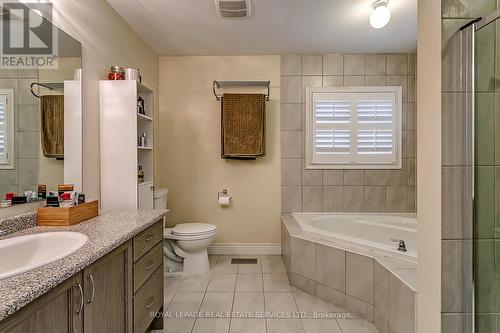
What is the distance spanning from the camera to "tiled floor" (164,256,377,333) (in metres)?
1.82

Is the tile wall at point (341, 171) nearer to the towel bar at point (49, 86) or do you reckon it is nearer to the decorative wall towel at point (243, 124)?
the decorative wall towel at point (243, 124)

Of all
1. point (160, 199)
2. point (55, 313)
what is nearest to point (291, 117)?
point (160, 199)

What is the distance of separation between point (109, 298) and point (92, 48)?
1.69 m

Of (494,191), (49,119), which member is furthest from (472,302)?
(49,119)

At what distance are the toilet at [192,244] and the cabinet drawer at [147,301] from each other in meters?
0.76

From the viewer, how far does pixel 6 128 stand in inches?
49.9

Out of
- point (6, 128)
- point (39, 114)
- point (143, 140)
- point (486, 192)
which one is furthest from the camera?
point (143, 140)

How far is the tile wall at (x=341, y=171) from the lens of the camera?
124 inches

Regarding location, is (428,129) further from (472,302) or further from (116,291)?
(116,291)

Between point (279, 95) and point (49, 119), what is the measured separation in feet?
7.64

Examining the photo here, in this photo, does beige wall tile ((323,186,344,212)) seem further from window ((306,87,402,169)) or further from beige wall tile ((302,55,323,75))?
beige wall tile ((302,55,323,75))

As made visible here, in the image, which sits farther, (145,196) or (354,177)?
(354,177)

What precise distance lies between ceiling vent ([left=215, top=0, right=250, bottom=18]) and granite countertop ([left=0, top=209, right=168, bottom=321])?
163cm

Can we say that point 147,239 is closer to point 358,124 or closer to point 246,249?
point 246,249
